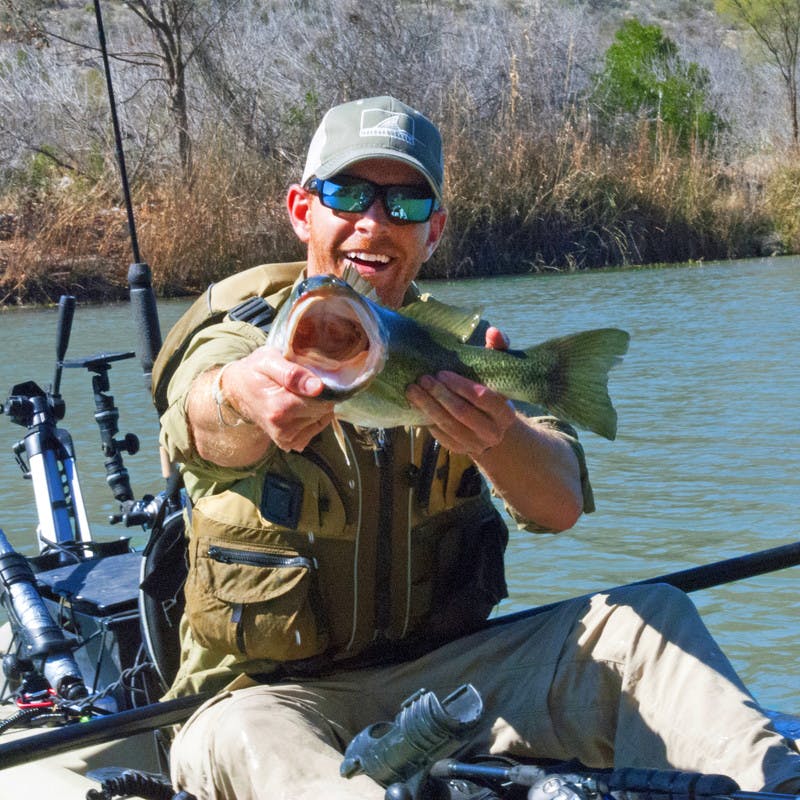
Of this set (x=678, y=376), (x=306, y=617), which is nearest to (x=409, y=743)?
(x=306, y=617)

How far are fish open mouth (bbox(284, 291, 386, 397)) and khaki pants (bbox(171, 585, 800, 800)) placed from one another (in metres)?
0.76

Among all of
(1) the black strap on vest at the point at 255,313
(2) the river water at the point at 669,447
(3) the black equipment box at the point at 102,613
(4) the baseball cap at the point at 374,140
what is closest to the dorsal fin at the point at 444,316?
(1) the black strap on vest at the point at 255,313

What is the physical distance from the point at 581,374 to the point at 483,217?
17790 mm

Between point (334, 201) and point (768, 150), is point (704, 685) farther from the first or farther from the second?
point (768, 150)

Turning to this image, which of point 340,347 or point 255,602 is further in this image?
point 255,602

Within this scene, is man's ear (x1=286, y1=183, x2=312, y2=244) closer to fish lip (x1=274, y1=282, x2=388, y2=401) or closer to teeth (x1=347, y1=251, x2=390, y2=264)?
teeth (x1=347, y1=251, x2=390, y2=264)

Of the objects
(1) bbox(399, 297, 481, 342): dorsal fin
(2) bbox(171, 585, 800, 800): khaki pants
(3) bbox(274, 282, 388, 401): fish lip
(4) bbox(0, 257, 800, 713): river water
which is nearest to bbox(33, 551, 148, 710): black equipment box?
(2) bbox(171, 585, 800, 800): khaki pants

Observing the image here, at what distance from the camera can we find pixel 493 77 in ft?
68.8

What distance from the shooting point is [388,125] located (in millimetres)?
2863

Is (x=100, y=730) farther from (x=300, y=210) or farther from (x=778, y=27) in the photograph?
(x=778, y=27)

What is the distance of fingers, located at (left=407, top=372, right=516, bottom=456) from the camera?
7.25ft

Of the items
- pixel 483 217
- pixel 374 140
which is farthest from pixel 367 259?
pixel 483 217

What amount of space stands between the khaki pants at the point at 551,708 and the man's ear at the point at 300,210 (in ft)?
3.22

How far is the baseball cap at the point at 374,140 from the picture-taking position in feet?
9.32
